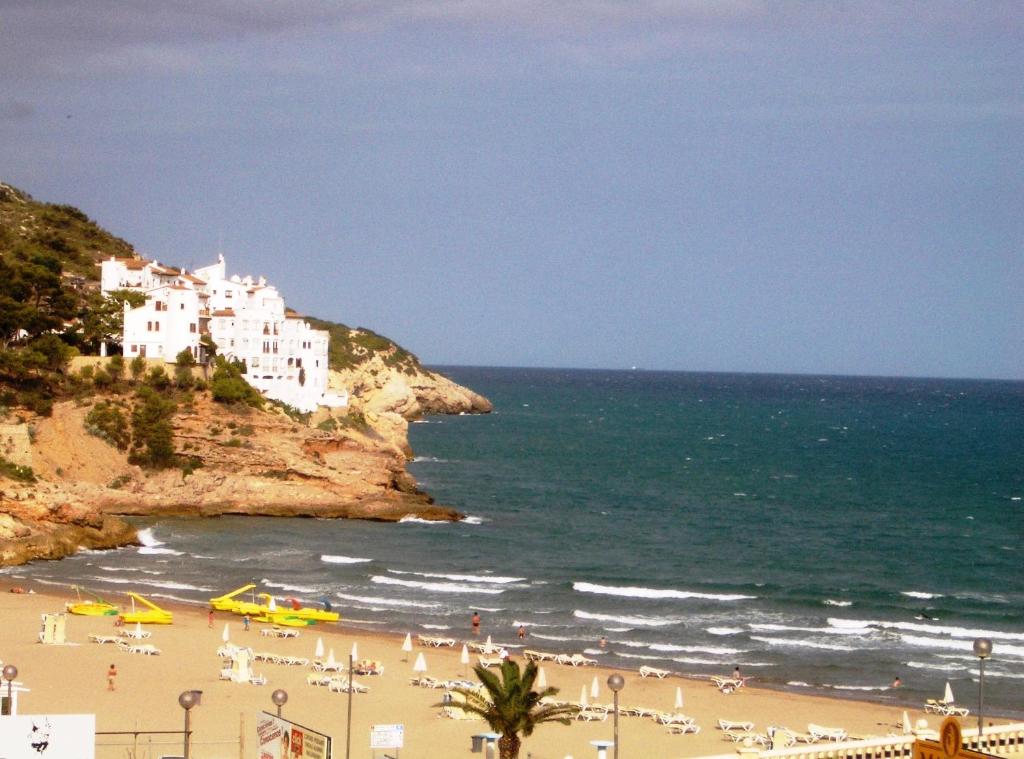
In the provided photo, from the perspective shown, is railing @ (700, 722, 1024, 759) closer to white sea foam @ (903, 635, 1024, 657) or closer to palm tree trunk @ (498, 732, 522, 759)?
palm tree trunk @ (498, 732, 522, 759)

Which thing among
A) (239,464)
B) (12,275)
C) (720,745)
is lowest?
(720,745)

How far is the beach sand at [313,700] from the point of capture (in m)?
29.5

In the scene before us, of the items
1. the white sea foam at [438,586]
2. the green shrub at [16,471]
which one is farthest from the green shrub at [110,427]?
the white sea foam at [438,586]

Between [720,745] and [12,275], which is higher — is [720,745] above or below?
below

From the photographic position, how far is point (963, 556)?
206 ft

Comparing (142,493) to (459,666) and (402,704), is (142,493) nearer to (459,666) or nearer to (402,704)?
(459,666)

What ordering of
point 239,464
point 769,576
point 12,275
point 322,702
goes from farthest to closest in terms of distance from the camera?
point 12,275
point 239,464
point 769,576
point 322,702

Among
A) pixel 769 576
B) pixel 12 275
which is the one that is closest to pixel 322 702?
pixel 769 576

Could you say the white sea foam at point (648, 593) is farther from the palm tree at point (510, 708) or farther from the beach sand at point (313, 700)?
the palm tree at point (510, 708)

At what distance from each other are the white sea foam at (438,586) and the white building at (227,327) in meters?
28.0

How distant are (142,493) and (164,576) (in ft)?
50.0

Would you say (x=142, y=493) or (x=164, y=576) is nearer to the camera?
(x=164, y=576)

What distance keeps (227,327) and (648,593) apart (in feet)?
120

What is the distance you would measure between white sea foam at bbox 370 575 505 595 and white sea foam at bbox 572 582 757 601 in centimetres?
355
